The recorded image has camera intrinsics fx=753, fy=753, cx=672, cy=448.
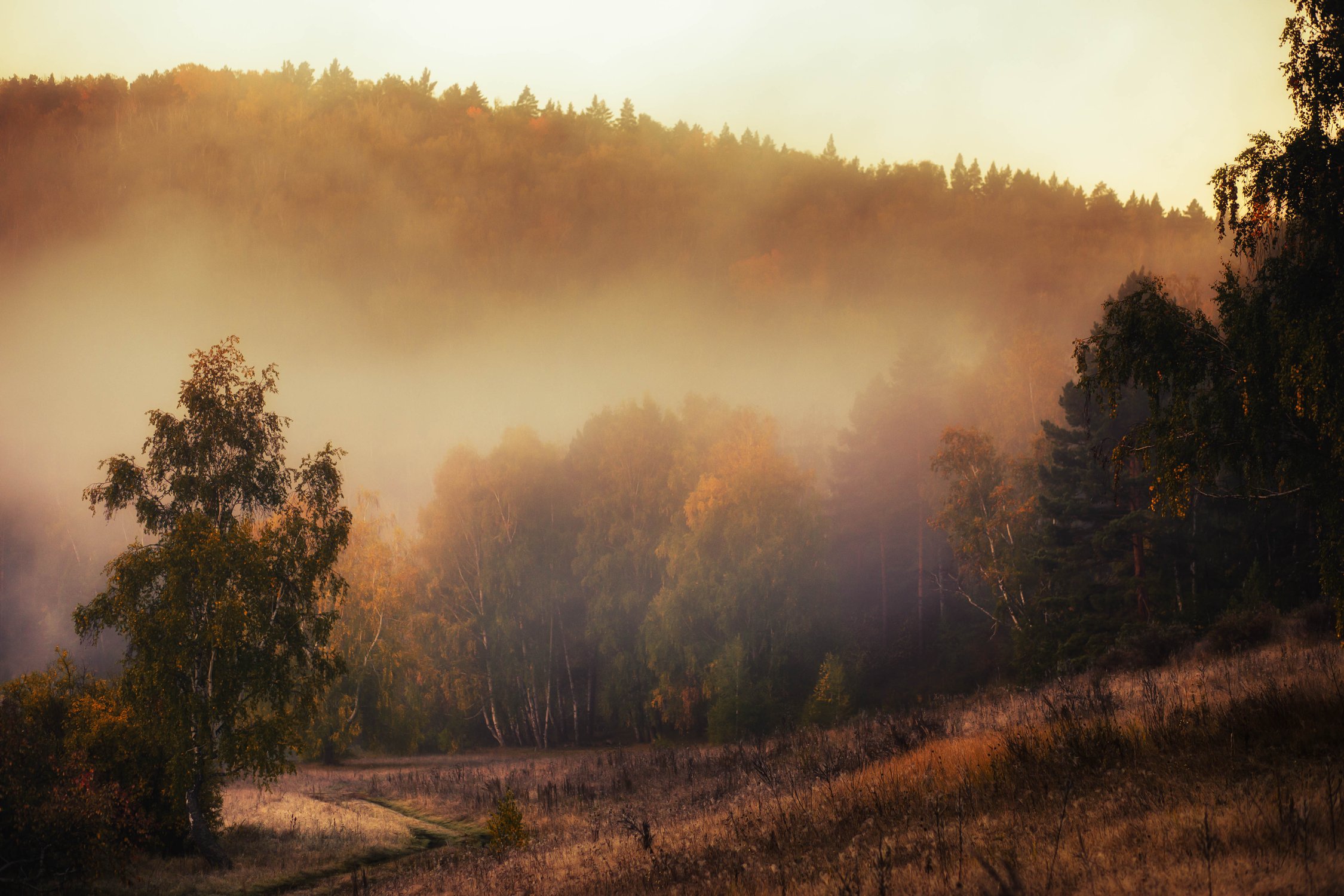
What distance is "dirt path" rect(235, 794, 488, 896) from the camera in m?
16.0

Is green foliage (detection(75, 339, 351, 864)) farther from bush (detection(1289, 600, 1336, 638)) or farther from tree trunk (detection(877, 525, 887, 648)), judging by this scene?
tree trunk (detection(877, 525, 887, 648))

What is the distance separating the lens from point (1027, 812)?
794 centimetres

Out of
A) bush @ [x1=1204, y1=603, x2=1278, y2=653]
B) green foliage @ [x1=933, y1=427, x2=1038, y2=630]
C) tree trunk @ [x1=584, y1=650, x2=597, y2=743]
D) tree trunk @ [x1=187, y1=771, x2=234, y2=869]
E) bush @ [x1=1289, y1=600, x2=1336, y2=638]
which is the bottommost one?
tree trunk @ [x1=584, y1=650, x2=597, y2=743]

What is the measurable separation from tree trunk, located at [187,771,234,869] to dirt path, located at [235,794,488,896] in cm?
193

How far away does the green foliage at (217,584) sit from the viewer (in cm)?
1759

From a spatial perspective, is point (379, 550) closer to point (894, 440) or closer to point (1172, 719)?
point (894, 440)

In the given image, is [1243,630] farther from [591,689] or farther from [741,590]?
[591,689]

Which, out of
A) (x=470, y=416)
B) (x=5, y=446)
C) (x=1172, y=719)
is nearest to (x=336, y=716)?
(x=1172, y=719)

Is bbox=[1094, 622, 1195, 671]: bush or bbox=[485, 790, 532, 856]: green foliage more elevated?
bbox=[1094, 622, 1195, 671]: bush

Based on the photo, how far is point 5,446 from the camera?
14425 centimetres

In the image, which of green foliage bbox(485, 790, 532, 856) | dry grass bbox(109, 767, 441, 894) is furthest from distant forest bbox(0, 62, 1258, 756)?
green foliage bbox(485, 790, 532, 856)

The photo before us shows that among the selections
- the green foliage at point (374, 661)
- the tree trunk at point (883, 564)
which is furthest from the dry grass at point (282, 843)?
the tree trunk at point (883, 564)

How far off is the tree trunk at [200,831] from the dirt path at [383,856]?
1934 mm

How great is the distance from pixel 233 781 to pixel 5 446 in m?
158
